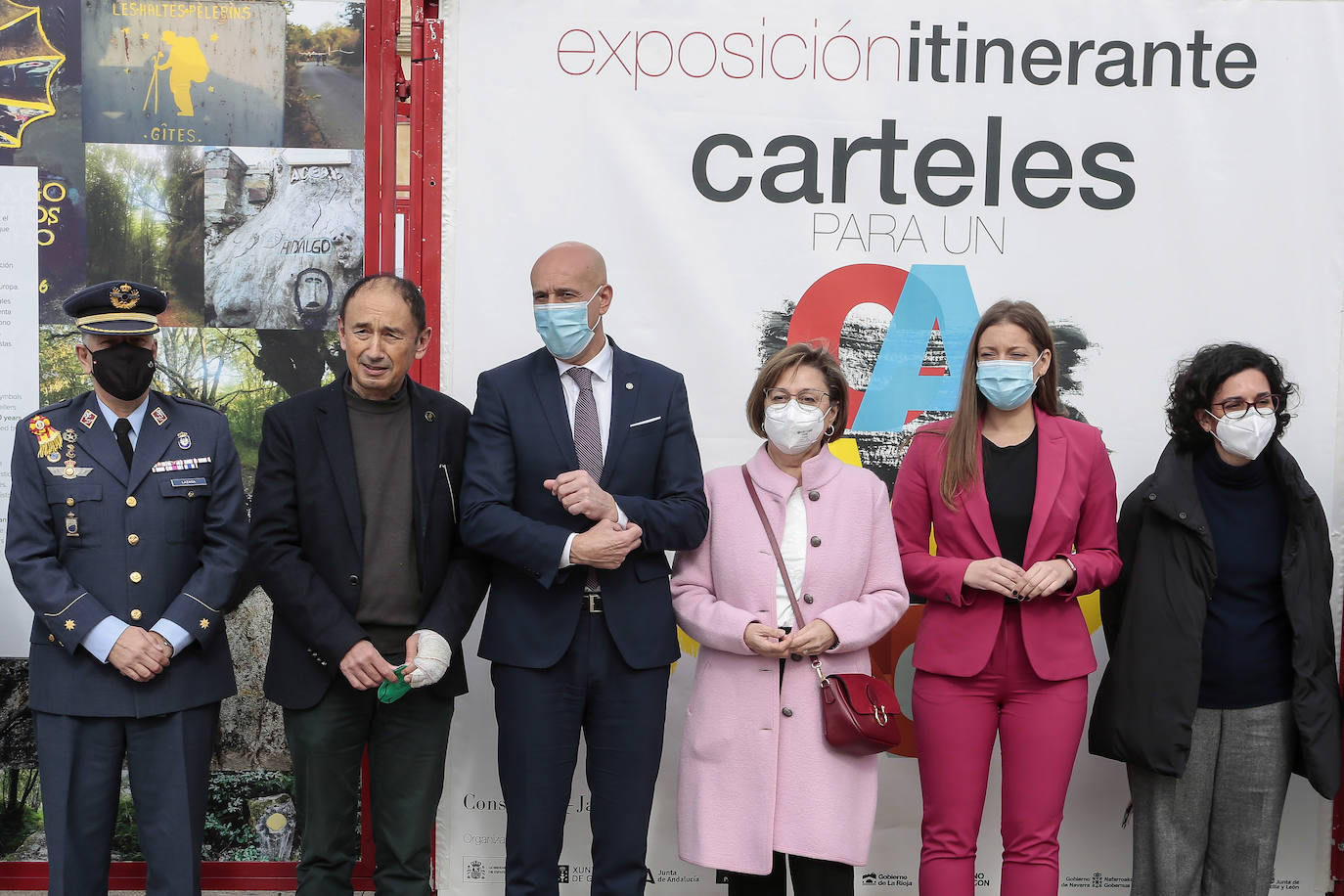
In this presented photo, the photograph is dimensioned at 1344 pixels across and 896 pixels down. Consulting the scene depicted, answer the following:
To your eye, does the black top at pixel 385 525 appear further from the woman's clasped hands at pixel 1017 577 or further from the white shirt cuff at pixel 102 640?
the woman's clasped hands at pixel 1017 577

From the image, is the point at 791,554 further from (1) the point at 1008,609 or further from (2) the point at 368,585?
(2) the point at 368,585

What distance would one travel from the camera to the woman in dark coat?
10.7 feet

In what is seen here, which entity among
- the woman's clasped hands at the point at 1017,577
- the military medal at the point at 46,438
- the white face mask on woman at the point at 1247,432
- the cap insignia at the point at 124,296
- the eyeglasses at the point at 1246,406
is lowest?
the woman's clasped hands at the point at 1017,577

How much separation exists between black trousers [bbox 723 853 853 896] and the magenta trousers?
12.1 inches

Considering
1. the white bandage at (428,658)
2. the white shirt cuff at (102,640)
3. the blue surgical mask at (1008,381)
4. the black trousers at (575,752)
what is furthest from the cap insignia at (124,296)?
the blue surgical mask at (1008,381)

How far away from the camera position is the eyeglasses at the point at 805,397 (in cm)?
311

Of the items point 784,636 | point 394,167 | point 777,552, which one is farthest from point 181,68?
point 784,636

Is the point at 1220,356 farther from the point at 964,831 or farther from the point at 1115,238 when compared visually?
the point at 964,831

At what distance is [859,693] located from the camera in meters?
3.01

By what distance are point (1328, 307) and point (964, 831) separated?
228 centimetres

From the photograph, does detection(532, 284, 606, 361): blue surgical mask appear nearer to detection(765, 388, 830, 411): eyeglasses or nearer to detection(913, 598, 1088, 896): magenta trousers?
detection(765, 388, 830, 411): eyeglasses

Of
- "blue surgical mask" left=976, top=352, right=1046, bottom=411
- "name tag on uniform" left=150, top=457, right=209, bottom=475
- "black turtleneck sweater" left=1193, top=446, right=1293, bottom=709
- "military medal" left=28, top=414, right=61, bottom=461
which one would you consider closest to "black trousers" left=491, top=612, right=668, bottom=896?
"name tag on uniform" left=150, top=457, right=209, bottom=475

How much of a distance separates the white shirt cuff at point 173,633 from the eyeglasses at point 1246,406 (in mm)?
2898

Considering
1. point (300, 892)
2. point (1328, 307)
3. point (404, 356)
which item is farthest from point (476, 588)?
point (1328, 307)
